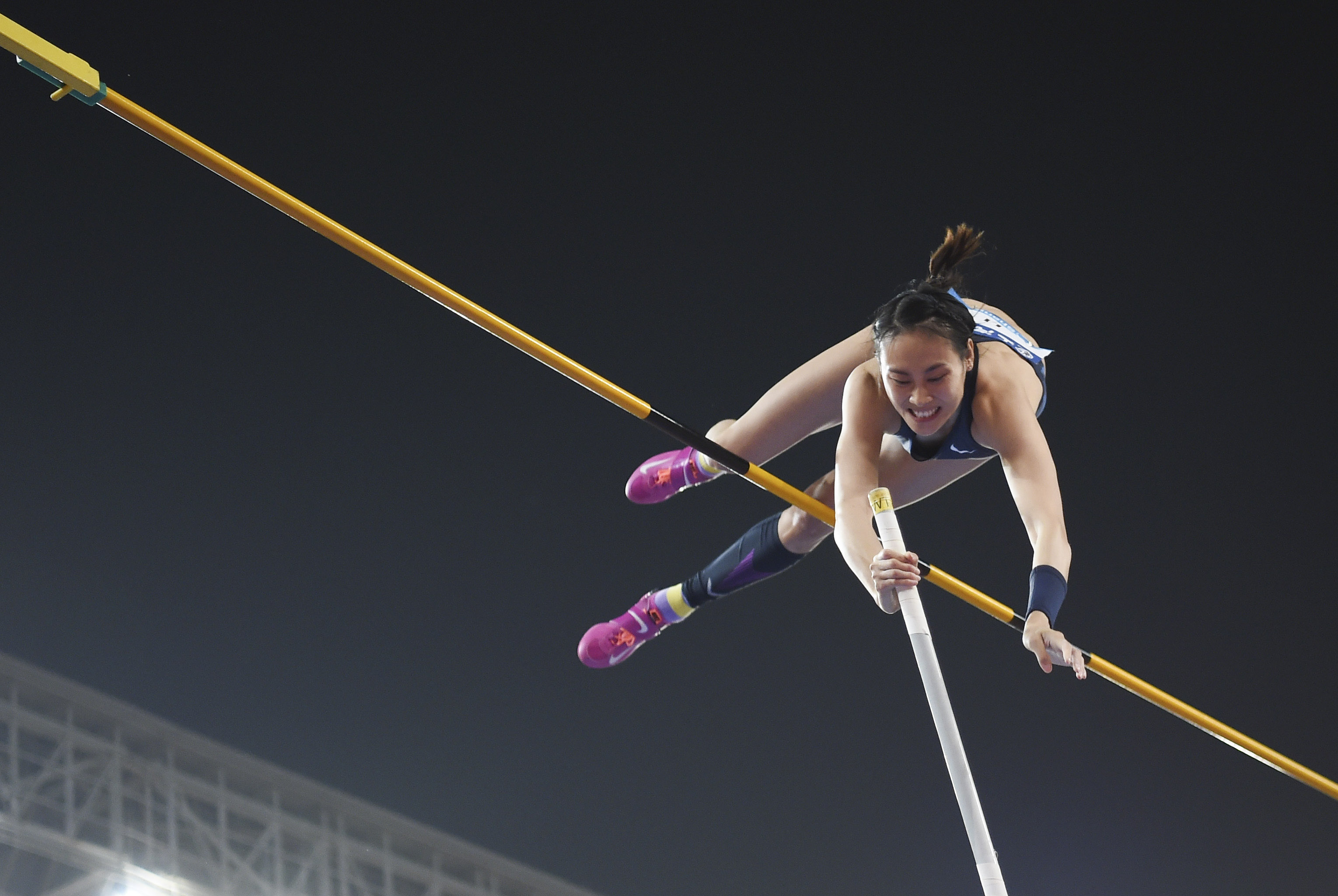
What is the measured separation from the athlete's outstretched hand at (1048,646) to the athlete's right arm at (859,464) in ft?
0.97

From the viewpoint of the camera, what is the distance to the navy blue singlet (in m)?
2.82

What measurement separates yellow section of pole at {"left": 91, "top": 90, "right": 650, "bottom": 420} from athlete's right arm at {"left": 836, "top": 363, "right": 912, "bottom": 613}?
20.1 inches

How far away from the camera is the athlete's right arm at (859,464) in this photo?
253 centimetres

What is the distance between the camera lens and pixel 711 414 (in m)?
6.41

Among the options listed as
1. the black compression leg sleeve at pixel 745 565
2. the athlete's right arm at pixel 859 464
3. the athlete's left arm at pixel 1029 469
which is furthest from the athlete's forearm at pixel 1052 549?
the black compression leg sleeve at pixel 745 565

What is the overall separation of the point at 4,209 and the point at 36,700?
8.62 ft

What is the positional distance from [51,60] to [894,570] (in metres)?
1.86

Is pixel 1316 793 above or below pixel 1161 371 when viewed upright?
below

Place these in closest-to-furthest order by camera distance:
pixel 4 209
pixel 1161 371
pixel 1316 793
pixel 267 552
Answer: pixel 4 209 < pixel 1161 371 < pixel 267 552 < pixel 1316 793

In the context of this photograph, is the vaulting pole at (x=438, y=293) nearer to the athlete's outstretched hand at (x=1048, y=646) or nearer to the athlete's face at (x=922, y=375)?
the athlete's outstretched hand at (x=1048, y=646)

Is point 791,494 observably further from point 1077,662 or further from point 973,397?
point 1077,662

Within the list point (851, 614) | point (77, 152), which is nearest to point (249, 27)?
point (77, 152)

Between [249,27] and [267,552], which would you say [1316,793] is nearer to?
[267,552]

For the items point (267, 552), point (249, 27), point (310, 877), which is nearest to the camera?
point (249, 27)
